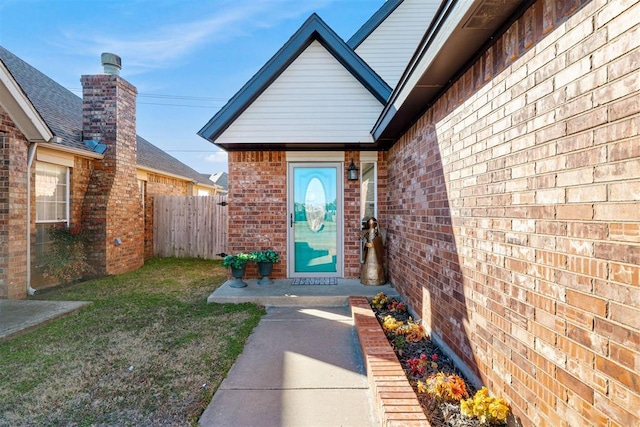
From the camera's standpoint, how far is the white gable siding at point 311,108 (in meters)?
6.00

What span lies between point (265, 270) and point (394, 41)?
→ 22.2ft

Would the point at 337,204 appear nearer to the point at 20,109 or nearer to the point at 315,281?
Answer: the point at 315,281

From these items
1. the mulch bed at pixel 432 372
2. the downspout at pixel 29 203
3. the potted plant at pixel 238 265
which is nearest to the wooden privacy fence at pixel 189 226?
the downspout at pixel 29 203

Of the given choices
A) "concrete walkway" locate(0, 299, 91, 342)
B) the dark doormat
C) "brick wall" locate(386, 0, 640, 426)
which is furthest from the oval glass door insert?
"concrete walkway" locate(0, 299, 91, 342)

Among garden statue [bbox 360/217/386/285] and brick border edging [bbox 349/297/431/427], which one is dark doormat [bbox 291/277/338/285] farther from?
brick border edging [bbox 349/297/431/427]

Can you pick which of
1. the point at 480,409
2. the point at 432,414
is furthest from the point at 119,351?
the point at 480,409

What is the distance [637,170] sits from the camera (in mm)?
1284

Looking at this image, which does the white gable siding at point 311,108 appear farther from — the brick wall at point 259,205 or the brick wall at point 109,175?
the brick wall at point 109,175

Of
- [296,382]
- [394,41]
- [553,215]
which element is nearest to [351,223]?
[296,382]

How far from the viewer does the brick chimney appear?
779 centimetres

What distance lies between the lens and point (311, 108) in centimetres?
605

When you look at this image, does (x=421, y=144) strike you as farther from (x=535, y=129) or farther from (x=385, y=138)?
(x=535, y=129)

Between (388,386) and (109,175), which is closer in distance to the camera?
(388,386)

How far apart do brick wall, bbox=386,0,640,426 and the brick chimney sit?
796 centimetres
